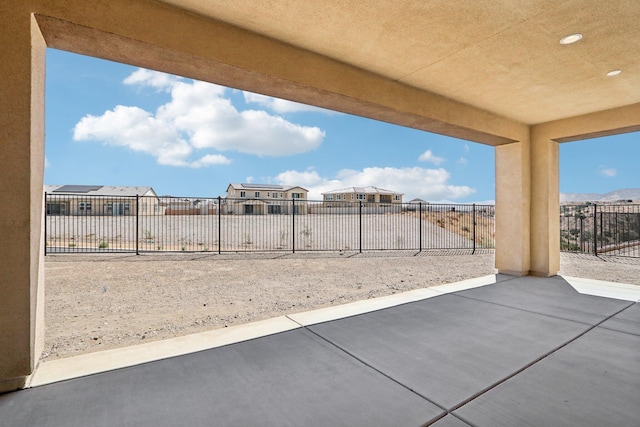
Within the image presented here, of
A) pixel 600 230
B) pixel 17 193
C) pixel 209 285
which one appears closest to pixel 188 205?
pixel 209 285

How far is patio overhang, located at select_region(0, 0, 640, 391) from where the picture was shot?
216cm

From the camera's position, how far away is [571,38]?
10.2ft

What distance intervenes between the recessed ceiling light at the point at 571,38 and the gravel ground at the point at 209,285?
410 cm

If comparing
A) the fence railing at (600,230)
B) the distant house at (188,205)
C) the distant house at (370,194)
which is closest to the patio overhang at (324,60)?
the fence railing at (600,230)

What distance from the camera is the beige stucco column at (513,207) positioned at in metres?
5.97

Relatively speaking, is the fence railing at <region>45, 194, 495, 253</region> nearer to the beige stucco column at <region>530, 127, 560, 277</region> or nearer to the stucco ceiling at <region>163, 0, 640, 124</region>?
the beige stucco column at <region>530, 127, 560, 277</region>

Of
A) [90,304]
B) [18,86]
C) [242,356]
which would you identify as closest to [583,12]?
[242,356]

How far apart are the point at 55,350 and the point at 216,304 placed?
199 centimetres

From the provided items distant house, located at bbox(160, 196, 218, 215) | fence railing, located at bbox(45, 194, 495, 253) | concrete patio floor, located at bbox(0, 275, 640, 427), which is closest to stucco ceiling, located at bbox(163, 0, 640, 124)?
concrete patio floor, located at bbox(0, 275, 640, 427)

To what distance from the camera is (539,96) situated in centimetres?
459

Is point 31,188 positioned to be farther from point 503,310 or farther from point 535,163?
point 535,163

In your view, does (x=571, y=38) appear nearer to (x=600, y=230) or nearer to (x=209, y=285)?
(x=209, y=285)

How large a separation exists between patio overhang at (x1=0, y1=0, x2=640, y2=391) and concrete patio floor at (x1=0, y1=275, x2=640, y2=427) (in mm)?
685

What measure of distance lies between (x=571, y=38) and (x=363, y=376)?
370cm
